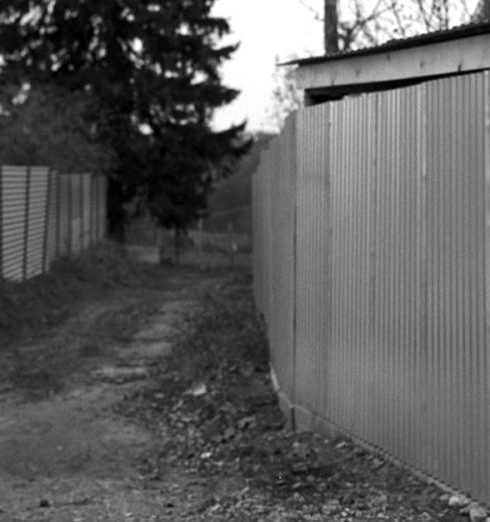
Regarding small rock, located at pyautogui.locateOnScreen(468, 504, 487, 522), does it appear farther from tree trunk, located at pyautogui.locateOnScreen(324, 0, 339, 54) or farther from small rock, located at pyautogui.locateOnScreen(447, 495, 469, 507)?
tree trunk, located at pyautogui.locateOnScreen(324, 0, 339, 54)

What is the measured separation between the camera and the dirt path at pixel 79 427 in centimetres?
755

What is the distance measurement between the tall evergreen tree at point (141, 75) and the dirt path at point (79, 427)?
18.6 metres

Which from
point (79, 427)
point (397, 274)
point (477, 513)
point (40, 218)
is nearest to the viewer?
point (477, 513)

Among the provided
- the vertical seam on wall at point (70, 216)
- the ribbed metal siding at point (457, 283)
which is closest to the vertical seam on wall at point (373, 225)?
the ribbed metal siding at point (457, 283)

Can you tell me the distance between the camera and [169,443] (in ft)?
31.1

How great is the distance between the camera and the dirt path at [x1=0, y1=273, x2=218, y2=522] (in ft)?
24.8

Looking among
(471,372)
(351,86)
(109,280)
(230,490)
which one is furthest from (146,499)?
(109,280)

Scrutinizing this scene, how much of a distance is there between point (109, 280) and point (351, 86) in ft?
54.8

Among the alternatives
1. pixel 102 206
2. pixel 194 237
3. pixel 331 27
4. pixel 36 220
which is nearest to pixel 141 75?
pixel 102 206

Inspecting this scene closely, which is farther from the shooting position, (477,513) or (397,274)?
(397,274)

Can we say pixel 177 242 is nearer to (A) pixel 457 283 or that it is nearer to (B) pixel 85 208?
(B) pixel 85 208

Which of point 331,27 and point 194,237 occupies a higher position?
point 331,27

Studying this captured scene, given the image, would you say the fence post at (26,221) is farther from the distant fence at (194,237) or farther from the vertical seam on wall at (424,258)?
the distant fence at (194,237)

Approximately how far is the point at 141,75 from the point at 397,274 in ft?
96.1
